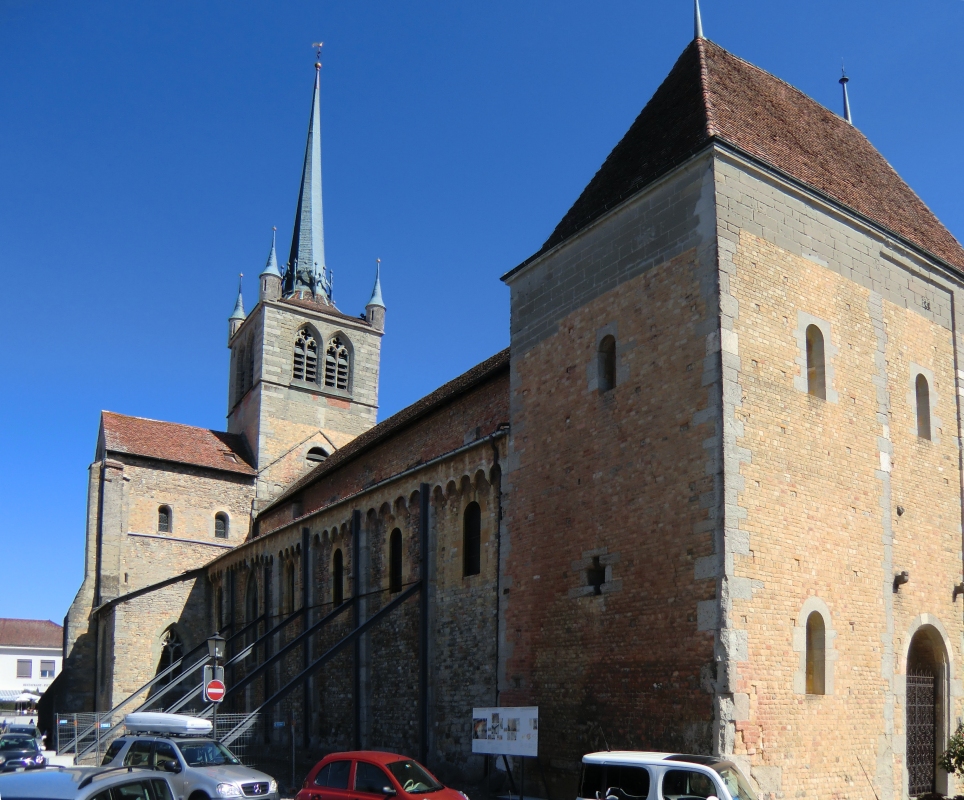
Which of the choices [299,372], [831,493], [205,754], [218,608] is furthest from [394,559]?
[299,372]

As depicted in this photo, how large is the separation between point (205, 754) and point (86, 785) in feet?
23.0

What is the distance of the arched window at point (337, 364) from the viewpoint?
44.2 metres

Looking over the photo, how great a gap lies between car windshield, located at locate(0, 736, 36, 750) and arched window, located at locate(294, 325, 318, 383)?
23587mm

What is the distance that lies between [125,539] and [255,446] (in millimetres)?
6704

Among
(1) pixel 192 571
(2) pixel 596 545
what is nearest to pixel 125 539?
(1) pixel 192 571

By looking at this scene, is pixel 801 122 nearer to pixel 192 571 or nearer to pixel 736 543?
pixel 736 543

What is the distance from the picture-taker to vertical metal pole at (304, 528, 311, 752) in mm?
25391

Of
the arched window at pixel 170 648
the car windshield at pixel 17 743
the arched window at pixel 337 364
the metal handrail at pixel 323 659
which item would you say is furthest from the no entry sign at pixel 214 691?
the arched window at pixel 337 364

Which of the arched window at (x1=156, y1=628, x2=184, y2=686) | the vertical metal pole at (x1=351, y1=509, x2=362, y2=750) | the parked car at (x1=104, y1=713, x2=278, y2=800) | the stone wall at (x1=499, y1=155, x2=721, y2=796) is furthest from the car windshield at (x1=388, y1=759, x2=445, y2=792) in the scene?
the arched window at (x1=156, y1=628, x2=184, y2=686)

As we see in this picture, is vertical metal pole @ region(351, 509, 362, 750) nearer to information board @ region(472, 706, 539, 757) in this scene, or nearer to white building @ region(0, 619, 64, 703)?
information board @ region(472, 706, 539, 757)

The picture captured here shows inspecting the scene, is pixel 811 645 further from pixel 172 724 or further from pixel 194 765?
pixel 172 724

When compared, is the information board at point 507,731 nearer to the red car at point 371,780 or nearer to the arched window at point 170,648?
the red car at point 371,780

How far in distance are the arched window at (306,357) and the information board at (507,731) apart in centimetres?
3044

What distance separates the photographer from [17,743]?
21047mm
